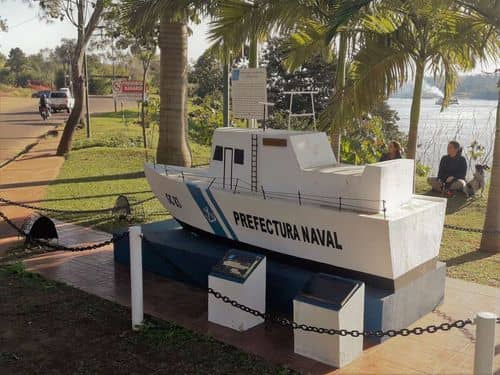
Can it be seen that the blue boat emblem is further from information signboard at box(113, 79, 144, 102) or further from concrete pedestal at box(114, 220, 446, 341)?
information signboard at box(113, 79, 144, 102)

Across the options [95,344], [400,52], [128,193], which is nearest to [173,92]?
[128,193]

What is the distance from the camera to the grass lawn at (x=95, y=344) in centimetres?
539

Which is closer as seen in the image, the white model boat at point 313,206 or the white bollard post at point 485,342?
the white bollard post at point 485,342

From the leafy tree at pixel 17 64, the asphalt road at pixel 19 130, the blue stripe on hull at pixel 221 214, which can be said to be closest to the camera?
the blue stripe on hull at pixel 221 214

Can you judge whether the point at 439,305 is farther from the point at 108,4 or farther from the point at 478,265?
the point at 108,4

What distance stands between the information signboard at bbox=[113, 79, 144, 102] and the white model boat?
1435 cm

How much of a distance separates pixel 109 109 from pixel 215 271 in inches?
1729

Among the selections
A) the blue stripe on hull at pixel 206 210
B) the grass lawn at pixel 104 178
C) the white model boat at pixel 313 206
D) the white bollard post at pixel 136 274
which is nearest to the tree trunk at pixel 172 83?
the grass lawn at pixel 104 178

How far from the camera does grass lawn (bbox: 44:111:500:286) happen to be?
344 inches

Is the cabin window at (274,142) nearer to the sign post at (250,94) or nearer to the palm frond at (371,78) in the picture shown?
the sign post at (250,94)

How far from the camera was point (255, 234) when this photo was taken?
7.05 meters

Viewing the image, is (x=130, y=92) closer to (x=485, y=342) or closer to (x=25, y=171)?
(x=25, y=171)


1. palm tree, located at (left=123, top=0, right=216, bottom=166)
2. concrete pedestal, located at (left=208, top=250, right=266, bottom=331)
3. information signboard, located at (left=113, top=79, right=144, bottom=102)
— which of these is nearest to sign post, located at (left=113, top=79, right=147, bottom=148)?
information signboard, located at (left=113, top=79, right=144, bottom=102)

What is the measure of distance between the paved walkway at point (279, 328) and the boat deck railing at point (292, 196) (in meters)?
1.44
